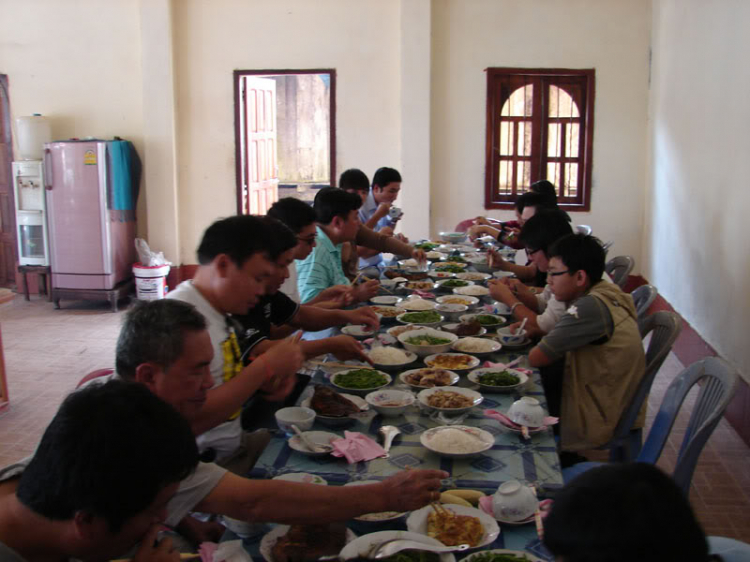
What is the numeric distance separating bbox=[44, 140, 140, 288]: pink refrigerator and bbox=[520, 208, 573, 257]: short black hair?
5238 mm

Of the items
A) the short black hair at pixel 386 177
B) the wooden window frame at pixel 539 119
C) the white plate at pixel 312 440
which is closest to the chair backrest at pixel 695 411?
the white plate at pixel 312 440

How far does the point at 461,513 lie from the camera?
164cm

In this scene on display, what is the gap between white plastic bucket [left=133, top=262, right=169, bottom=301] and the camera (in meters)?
7.57

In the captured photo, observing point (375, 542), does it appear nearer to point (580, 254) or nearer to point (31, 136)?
point (580, 254)

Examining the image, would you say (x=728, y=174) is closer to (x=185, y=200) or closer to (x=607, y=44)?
(x=607, y=44)

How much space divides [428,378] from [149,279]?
5.70m

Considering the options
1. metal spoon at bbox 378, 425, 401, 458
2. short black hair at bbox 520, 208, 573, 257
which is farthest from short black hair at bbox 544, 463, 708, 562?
short black hair at bbox 520, 208, 573, 257

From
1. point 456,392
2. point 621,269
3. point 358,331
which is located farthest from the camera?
point 621,269

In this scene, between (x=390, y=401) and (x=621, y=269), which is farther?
(x=621, y=269)

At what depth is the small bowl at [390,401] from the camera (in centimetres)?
222

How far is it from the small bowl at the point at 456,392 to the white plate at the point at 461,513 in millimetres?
562

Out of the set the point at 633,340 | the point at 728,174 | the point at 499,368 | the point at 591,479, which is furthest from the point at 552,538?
the point at 728,174

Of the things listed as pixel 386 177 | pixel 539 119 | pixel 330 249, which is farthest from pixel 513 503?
pixel 539 119

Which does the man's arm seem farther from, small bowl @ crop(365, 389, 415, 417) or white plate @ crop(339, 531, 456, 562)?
small bowl @ crop(365, 389, 415, 417)
